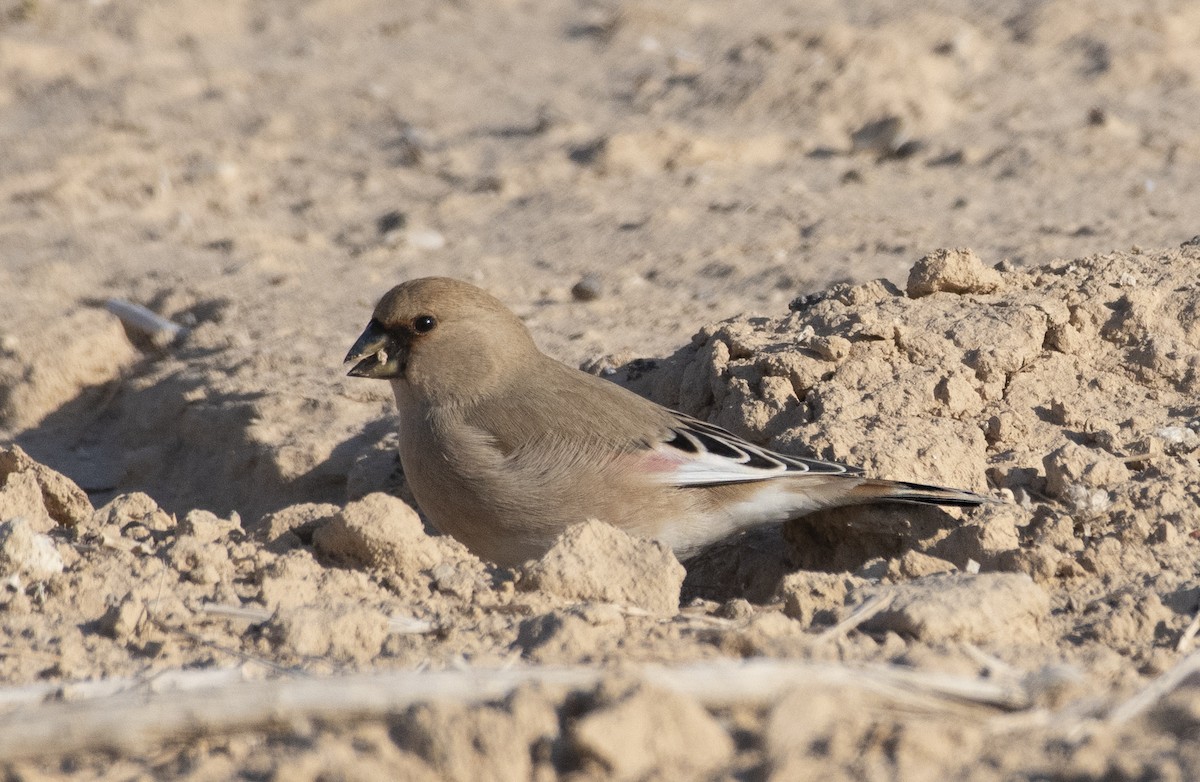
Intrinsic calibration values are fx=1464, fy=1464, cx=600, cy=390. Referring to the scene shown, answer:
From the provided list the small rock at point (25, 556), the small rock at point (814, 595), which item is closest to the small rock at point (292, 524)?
the small rock at point (25, 556)

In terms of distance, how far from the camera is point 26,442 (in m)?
7.79

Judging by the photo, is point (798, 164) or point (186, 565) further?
point (798, 164)

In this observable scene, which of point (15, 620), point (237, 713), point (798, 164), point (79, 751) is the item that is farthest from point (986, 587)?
point (798, 164)

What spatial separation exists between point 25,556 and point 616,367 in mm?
3366

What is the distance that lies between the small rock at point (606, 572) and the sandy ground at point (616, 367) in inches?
0.4

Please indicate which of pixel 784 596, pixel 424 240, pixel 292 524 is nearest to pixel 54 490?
pixel 292 524

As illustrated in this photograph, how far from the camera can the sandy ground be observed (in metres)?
2.87

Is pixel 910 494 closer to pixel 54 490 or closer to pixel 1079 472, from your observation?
pixel 1079 472

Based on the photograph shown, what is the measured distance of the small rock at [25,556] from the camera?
4090 mm

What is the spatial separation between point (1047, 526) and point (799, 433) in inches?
45.7

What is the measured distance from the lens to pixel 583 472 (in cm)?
548

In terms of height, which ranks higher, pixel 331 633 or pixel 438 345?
pixel 438 345

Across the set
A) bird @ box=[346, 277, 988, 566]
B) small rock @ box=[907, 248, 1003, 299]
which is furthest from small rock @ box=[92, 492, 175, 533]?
small rock @ box=[907, 248, 1003, 299]

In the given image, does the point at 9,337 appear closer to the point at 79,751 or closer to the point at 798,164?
the point at 798,164
